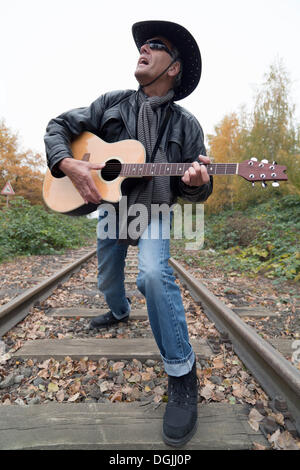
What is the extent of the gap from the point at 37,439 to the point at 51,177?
1.75 meters

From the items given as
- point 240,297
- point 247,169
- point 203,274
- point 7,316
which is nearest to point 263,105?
point 203,274

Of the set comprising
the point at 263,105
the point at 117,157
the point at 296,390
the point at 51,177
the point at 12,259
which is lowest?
the point at 12,259

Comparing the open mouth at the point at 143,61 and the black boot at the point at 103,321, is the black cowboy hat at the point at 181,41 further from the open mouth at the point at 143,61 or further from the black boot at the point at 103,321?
the black boot at the point at 103,321

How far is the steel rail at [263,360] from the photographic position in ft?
4.99

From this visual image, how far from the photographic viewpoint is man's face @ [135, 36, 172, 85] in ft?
6.55

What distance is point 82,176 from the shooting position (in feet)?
6.25

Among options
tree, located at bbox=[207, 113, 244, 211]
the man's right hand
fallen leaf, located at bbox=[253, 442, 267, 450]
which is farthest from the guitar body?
tree, located at bbox=[207, 113, 244, 211]

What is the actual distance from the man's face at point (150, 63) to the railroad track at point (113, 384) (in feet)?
6.64

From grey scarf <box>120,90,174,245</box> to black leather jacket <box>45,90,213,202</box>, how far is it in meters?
0.07

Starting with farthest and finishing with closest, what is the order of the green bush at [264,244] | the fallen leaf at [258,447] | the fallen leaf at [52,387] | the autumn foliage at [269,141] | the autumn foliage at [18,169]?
the autumn foliage at [18,169] < the autumn foliage at [269,141] < the green bush at [264,244] < the fallen leaf at [52,387] < the fallen leaf at [258,447]

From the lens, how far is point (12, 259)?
6.12 meters

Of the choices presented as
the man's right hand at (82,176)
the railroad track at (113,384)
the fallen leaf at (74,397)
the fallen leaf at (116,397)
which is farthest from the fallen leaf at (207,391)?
the man's right hand at (82,176)

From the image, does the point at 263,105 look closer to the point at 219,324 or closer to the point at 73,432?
the point at 219,324

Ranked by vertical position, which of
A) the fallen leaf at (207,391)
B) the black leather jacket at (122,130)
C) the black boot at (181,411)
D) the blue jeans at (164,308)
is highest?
the black leather jacket at (122,130)
